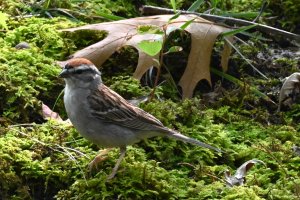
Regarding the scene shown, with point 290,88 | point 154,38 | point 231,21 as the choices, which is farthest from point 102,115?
point 231,21

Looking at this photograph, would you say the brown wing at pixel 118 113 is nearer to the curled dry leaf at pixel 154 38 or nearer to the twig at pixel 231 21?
the curled dry leaf at pixel 154 38

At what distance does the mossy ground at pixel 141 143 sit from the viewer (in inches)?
173

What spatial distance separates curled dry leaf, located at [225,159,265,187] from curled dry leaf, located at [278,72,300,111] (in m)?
1.15

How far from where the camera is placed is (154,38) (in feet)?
18.1

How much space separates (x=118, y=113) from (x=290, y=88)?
180 cm

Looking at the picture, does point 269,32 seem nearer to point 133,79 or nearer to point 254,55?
point 254,55

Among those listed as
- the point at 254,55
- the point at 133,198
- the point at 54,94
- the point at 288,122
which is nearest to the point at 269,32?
the point at 254,55

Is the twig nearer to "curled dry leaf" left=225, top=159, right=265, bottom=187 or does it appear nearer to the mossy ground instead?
the mossy ground

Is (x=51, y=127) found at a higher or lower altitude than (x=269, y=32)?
lower

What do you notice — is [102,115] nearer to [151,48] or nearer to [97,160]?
[97,160]

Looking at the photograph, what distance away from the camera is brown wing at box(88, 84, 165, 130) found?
460cm

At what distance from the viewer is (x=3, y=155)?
446cm

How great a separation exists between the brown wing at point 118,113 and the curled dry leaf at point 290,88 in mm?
1500

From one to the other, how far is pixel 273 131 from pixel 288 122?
0.25 meters
